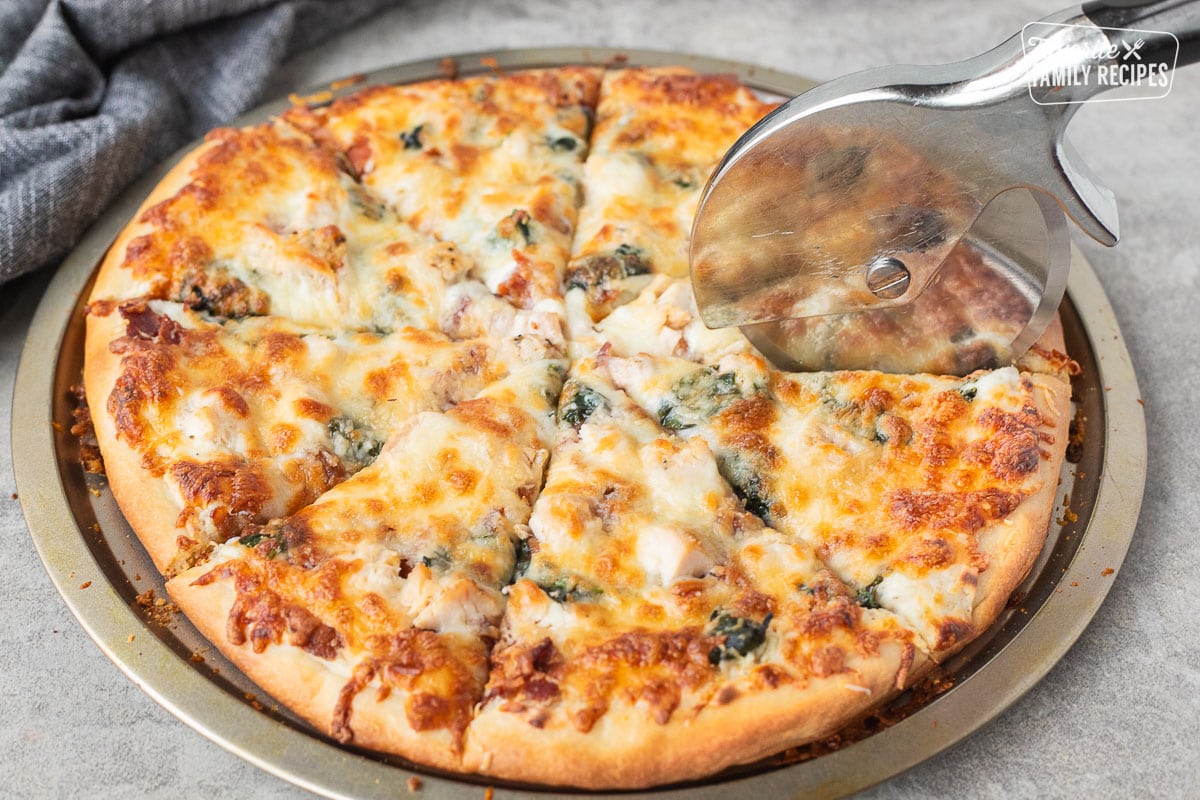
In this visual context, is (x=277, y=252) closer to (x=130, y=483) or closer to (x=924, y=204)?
(x=130, y=483)

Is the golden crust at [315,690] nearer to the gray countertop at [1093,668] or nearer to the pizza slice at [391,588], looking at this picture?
the pizza slice at [391,588]

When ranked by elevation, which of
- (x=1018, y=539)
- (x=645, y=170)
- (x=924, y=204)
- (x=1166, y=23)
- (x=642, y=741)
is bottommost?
(x=1018, y=539)

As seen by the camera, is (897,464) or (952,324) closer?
(897,464)

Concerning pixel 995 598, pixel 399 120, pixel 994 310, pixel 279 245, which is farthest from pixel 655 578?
pixel 399 120

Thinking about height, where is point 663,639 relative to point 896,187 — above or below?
below

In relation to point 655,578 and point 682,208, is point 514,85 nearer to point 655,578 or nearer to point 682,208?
point 682,208

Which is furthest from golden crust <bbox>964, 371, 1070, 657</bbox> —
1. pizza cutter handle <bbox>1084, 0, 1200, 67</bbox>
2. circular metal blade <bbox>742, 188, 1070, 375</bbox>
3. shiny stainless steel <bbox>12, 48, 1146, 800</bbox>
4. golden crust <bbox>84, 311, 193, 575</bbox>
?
golden crust <bbox>84, 311, 193, 575</bbox>

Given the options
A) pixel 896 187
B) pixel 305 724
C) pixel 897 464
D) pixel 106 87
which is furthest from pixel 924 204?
pixel 106 87

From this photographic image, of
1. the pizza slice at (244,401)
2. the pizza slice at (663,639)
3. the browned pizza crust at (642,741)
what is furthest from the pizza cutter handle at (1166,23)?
the pizza slice at (244,401)
